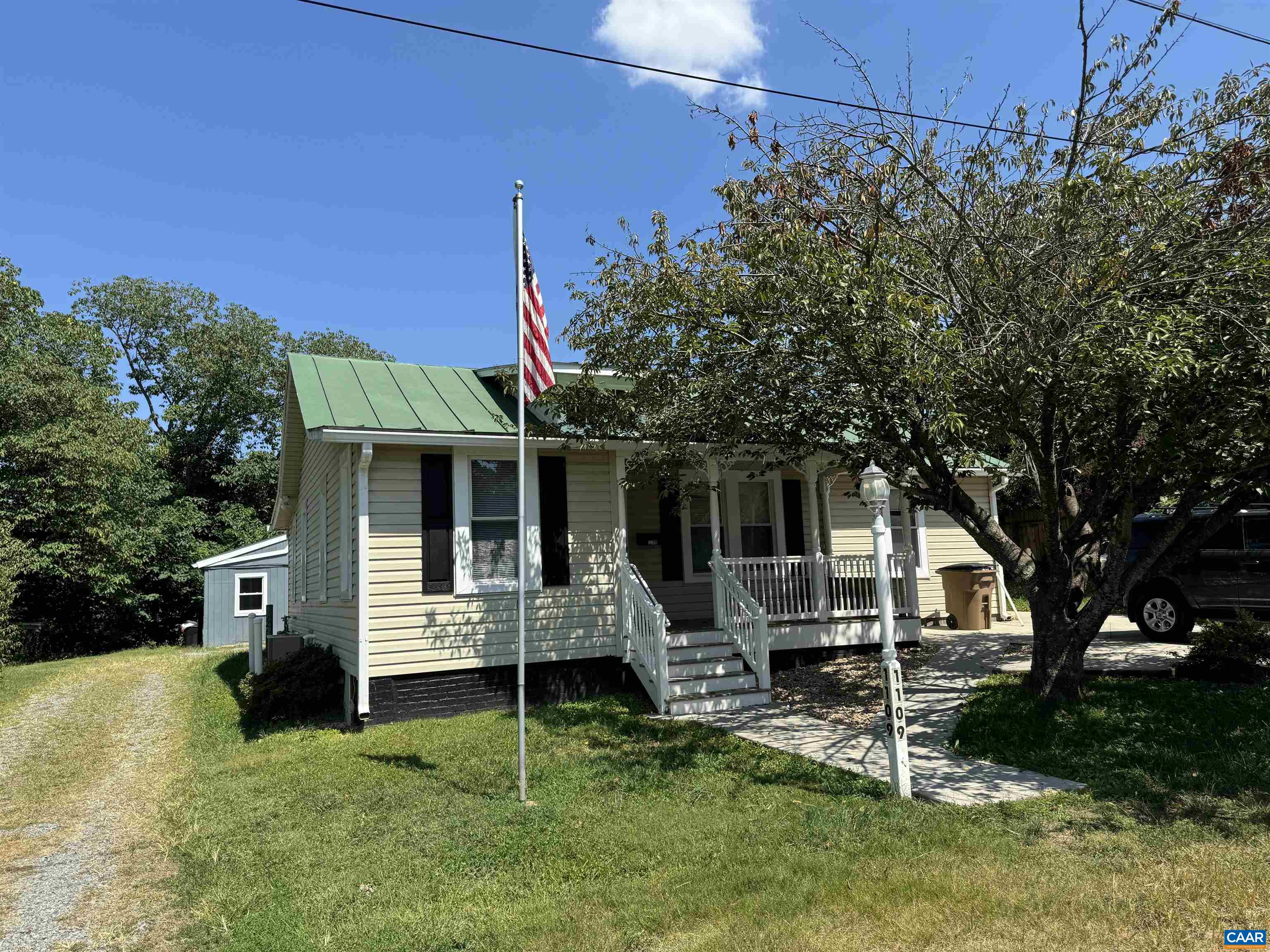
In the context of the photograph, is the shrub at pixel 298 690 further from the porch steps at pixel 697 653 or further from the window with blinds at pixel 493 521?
the porch steps at pixel 697 653

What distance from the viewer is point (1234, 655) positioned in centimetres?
853

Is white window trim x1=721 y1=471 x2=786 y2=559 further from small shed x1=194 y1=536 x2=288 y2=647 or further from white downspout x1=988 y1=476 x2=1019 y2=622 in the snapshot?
small shed x1=194 y1=536 x2=288 y2=647

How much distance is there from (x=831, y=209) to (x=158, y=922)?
7.83 meters

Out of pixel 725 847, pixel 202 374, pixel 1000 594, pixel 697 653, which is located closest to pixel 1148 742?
pixel 725 847

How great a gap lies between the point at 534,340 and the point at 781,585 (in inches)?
215

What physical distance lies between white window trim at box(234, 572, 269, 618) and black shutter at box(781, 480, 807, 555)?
1771 cm

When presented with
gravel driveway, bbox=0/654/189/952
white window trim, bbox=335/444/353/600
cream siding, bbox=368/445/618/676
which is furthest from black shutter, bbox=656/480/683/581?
gravel driveway, bbox=0/654/189/952

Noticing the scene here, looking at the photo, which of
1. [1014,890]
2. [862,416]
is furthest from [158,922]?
[862,416]

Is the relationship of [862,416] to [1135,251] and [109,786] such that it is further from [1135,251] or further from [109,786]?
[109,786]

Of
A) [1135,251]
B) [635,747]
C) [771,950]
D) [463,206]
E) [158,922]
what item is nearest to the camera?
[771,950]

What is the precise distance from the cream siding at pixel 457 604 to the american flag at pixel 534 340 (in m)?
3.00

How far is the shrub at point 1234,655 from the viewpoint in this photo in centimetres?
851

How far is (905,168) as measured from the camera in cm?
825

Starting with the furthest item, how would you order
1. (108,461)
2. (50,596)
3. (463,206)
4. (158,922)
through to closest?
1. (50,596)
2. (108,461)
3. (463,206)
4. (158,922)
